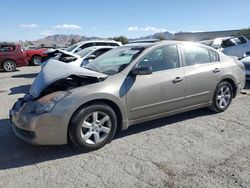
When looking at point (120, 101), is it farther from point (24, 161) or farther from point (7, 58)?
point (7, 58)

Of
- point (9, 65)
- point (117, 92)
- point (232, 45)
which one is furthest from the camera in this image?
point (9, 65)

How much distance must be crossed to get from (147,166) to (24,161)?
67.8 inches

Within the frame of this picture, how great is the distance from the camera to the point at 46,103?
3.83 m

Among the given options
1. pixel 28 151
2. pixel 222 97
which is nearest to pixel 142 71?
pixel 28 151

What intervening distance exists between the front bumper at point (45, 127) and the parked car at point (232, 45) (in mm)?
11869

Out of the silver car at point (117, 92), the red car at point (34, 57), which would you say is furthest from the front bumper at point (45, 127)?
the red car at point (34, 57)

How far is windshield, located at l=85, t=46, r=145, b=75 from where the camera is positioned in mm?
4590

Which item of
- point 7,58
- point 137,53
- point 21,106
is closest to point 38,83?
point 21,106

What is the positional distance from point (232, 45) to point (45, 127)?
13.0 meters

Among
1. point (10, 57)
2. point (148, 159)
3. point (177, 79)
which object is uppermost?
point (10, 57)

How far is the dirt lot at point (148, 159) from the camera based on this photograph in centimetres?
328

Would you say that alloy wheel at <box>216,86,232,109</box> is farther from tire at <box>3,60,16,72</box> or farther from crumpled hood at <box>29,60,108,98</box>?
tire at <box>3,60,16,72</box>

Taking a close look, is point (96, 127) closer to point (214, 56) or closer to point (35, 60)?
point (214, 56)

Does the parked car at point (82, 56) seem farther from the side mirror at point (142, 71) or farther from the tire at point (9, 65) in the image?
the tire at point (9, 65)
